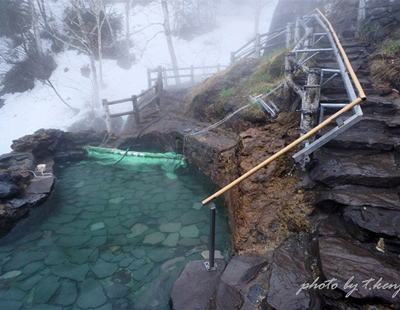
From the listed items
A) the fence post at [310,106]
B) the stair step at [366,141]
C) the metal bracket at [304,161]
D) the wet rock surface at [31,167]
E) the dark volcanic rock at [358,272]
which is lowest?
the wet rock surface at [31,167]

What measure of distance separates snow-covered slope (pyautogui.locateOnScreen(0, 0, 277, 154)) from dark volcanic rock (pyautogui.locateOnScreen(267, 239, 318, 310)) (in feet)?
49.7

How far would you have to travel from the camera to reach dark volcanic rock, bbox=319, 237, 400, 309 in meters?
2.13

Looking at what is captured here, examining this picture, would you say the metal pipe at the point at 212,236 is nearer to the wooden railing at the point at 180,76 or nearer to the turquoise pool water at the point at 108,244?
the turquoise pool water at the point at 108,244

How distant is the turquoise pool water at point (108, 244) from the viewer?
Result: 387 cm

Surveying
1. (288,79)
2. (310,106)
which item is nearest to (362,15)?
(288,79)

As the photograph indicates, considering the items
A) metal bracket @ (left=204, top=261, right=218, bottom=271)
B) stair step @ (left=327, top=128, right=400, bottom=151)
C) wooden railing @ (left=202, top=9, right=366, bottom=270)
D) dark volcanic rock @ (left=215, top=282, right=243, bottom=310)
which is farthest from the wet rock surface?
stair step @ (left=327, top=128, right=400, bottom=151)

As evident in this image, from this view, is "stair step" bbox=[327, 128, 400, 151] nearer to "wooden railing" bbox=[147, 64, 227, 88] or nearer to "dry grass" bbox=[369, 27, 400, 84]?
"dry grass" bbox=[369, 27, 400, 84]

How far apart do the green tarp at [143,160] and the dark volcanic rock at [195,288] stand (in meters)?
4.53

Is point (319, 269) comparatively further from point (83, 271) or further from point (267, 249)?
point (83, 271)

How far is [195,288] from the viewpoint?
329 centimetres

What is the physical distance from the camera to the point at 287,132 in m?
4.94

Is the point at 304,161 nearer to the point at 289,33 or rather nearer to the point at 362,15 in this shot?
the point at 362,15

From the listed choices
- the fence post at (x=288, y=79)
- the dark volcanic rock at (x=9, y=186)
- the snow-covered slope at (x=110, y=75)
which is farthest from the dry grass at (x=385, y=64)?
the snow-covered slope at (x=110, y=75)

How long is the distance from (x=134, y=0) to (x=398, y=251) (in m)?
29.7
